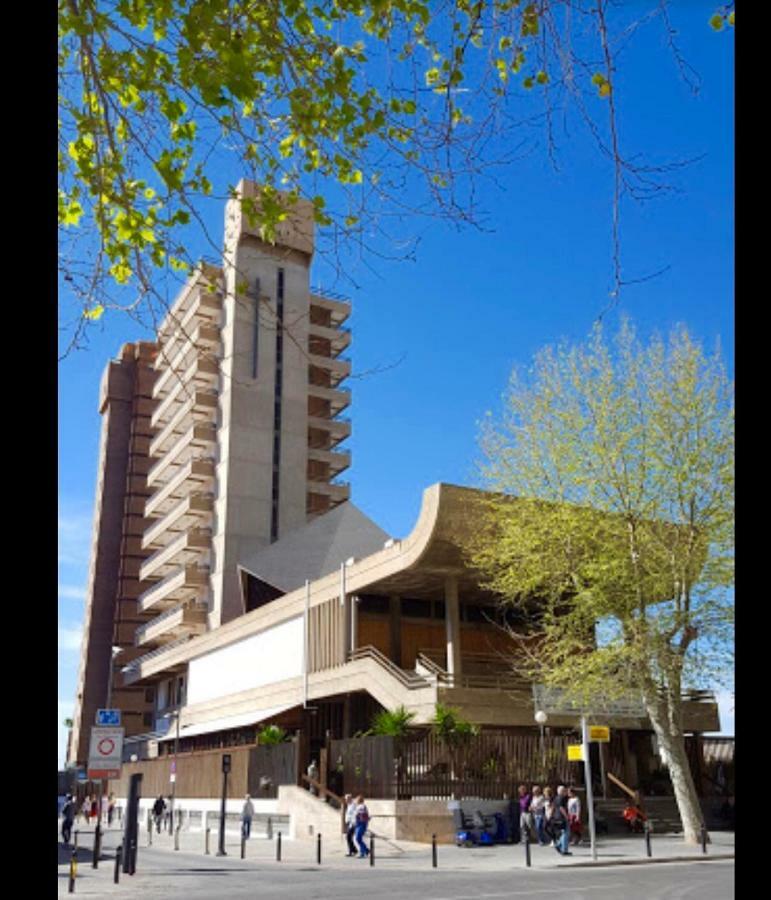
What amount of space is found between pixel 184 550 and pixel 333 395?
17.4 meters

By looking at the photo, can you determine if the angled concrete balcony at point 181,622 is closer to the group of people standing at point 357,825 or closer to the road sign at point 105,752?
the group of people standing at point 357,825

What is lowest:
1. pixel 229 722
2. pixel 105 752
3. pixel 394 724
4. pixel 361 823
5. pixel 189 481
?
pixel 361 823

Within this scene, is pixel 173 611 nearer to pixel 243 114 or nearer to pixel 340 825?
pixel 340 825

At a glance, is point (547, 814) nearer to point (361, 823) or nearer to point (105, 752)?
point (361, 823)

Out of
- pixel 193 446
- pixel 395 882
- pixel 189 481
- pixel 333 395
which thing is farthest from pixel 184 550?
pixel 395 882

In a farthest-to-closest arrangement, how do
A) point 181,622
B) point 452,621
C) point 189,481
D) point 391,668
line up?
point 189,481 < point 181,622 < point 452,621 < point 391,668

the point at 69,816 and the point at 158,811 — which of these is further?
the point at 158,811

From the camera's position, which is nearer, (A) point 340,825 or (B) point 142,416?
(A) point 340,825

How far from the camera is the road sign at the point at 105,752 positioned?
17062 mm

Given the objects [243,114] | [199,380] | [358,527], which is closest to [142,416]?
[199,380]

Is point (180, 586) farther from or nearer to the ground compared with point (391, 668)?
farther from the ground

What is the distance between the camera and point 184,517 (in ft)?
234
